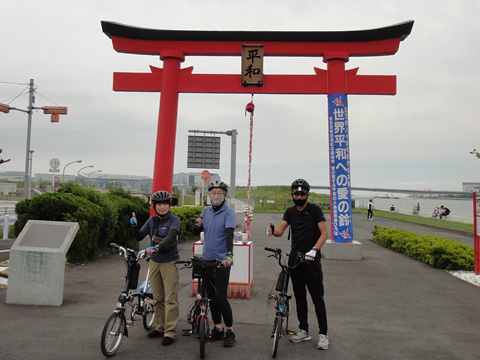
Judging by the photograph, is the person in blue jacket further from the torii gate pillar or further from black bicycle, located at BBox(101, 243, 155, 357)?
the torii gate pillar

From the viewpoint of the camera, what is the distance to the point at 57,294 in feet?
22.0

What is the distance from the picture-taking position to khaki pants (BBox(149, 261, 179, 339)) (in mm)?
5031

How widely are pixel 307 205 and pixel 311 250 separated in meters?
0.71

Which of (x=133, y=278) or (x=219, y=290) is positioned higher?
(x=133, y=278)

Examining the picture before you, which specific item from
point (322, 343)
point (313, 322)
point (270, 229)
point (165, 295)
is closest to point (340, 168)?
point (313, 322)

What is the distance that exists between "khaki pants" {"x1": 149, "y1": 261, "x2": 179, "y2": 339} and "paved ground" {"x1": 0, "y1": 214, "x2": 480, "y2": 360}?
23 cm

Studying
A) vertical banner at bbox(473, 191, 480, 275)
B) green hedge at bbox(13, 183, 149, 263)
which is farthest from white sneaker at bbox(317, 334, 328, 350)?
green hedge at bbox(13, 183, 149, 263)

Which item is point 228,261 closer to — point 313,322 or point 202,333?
point 202,333

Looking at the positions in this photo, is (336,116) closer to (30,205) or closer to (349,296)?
(349,296)

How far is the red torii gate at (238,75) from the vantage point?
→ 12.2m

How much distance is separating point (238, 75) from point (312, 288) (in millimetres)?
8655

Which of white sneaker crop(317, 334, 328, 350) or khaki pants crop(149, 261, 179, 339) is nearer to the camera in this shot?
white sneaker crop(317, 334, 328, 350)

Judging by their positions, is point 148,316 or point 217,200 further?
point 148,316

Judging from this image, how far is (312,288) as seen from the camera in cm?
503
